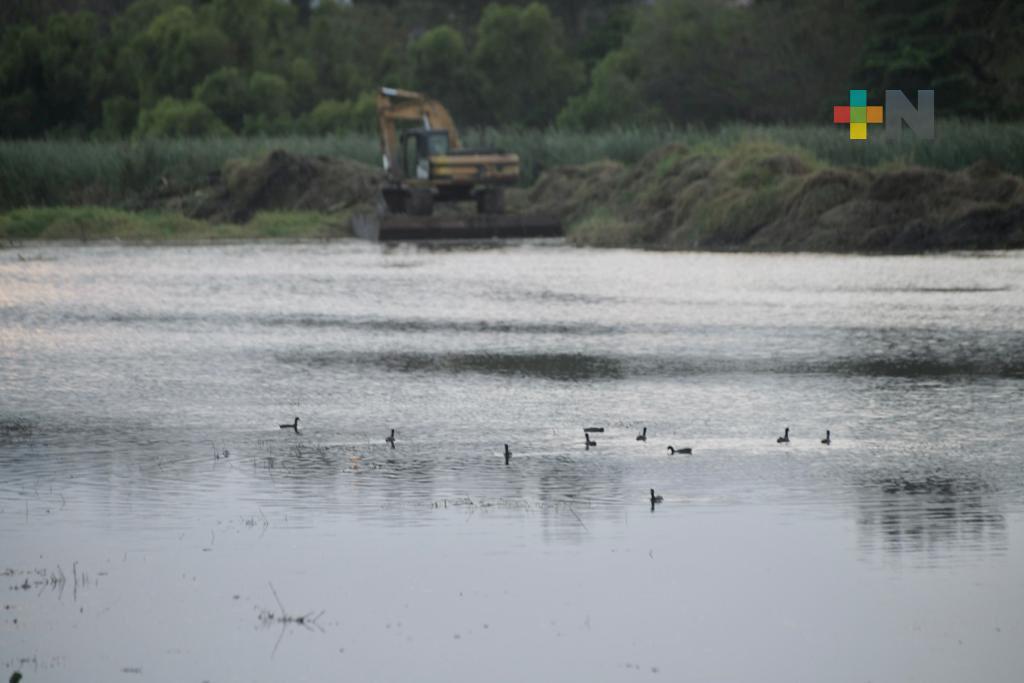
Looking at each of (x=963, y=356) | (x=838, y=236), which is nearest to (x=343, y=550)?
(x=963, y=356)

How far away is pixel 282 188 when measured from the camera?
5647 cm

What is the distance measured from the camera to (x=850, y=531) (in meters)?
9.53

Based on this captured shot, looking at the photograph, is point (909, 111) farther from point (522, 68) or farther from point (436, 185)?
point (522, 68)

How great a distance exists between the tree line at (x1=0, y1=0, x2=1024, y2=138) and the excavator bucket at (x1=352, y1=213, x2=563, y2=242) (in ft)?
119

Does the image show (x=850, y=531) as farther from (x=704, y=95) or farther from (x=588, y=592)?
(x=704, y=95)

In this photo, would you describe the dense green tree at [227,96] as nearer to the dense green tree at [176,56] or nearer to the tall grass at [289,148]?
the dense green tree at [176,56]

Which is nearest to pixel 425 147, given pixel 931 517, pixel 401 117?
pixel 401 117

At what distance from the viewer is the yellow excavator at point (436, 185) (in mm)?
45656

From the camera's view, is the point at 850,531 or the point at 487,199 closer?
the point at 850,531

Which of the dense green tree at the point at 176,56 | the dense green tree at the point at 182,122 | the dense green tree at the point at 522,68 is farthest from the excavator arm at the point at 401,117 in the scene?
the dense green tree at the point at 176,56

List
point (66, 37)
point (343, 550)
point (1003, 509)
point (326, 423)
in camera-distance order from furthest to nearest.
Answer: point (66, 37), point (326, 423), point (1003, 509), point (343, 550)

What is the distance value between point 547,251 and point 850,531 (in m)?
31.9

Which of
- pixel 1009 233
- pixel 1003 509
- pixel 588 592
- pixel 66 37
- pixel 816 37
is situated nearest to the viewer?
pixel 588 592

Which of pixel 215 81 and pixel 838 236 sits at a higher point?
pixel 215 81
